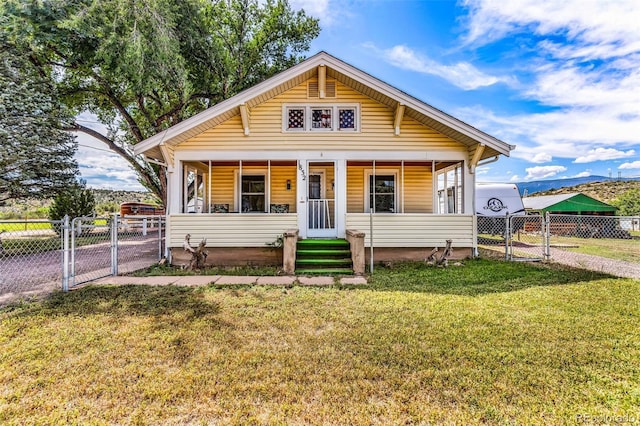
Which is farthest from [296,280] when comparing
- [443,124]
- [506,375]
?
[443,124]

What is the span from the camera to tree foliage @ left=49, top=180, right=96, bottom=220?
14.6 meters

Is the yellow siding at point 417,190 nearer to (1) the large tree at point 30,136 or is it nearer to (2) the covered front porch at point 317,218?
(2) the covered front porch at point 317,218

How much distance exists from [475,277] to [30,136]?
16395mm

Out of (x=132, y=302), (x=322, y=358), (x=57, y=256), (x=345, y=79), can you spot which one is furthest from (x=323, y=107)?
(x=57, y=256)

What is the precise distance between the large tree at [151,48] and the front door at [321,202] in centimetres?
691

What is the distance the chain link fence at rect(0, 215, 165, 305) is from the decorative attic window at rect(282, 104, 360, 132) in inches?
194

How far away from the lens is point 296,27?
16.0m

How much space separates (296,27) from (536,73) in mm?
12752

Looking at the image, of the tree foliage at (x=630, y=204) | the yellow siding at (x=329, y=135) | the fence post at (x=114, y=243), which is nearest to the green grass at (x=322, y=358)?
the fence post at (x=114, y=243)

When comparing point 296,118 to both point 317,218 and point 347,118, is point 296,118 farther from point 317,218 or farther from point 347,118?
point 317,218

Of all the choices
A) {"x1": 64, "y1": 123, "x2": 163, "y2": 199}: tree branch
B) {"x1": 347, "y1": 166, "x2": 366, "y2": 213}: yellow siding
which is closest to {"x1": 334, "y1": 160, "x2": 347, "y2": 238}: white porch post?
{"x1": 347, "y1": 166, "x2": 366, "y2": 213}: yellow siding

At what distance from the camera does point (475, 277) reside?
257 inches

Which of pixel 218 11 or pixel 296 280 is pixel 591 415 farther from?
pixel 218 11

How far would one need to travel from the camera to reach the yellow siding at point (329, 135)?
8.58 m
